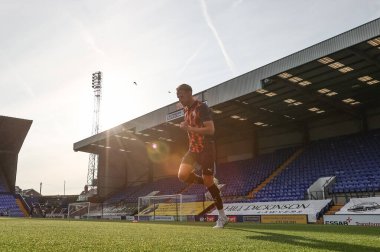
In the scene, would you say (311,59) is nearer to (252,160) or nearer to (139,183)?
(252,160)

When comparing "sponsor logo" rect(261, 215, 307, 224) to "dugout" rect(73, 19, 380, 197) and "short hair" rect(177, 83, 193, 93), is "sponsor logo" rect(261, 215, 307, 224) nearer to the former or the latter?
"dugout" rect(73, 19, 380, 197)

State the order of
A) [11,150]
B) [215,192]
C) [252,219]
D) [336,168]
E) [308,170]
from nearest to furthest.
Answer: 1. [215,192]
2. [252,219]
3. [336,168]
4. [308,170]
5. [11,150]

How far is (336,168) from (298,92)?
563 cm

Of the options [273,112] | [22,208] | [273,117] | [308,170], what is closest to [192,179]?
[308,170]

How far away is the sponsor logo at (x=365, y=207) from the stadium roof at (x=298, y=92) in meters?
6.81

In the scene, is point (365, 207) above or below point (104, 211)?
above

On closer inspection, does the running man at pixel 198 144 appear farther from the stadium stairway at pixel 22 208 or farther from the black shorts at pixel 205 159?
the stadium stairway at pixel 22 208

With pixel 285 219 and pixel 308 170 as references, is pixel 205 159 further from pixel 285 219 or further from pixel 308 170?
pixel 308 170

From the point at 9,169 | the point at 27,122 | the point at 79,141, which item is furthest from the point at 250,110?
the point at 9,169

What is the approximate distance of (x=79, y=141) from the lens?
3712 centimetres

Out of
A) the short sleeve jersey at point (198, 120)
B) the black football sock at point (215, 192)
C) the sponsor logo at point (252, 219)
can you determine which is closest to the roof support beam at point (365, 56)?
the sponsor logo at point (252, 219)

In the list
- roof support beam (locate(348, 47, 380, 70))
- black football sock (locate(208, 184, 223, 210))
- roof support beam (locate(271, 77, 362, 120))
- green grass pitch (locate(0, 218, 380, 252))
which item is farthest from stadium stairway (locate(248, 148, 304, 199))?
green grass pitch (locate(0, 218, 380, 252))

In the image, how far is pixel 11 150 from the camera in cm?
4244

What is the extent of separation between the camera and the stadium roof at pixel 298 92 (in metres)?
15.9
